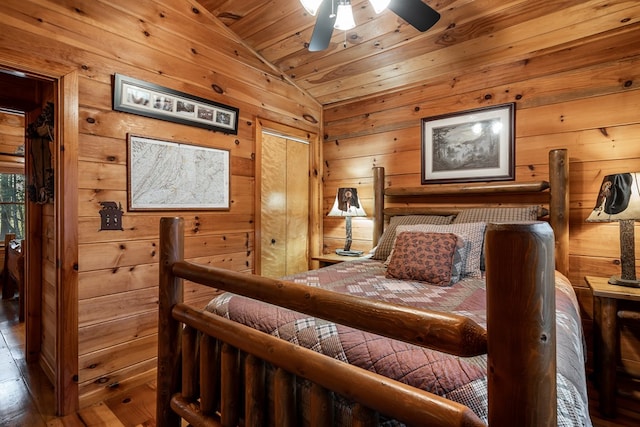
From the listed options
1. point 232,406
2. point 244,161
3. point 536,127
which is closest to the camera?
point 232,406

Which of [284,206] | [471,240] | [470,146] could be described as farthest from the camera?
[284,206]

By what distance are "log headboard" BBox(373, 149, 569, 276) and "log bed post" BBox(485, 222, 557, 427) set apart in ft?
6.55

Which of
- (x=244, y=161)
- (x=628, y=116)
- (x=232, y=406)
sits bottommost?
(x=232, y=406)

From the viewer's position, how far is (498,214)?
227 cm

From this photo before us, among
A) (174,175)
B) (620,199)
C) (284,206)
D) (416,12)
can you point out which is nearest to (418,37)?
(416,12)

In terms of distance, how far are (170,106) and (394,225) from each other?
6.35ft

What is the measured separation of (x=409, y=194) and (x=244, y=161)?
1481mm

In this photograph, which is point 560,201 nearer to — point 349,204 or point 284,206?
point 349,204

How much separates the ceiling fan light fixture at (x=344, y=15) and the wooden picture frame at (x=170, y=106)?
48.2 inches

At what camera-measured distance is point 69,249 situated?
184cm

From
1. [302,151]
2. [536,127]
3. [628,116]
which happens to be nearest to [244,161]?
[302,151]

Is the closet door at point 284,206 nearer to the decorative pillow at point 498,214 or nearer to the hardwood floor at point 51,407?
the hardwood floor at point 51,407

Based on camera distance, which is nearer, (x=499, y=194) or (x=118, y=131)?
(x=118, y=131)

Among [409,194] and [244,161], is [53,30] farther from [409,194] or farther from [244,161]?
[409,194]
